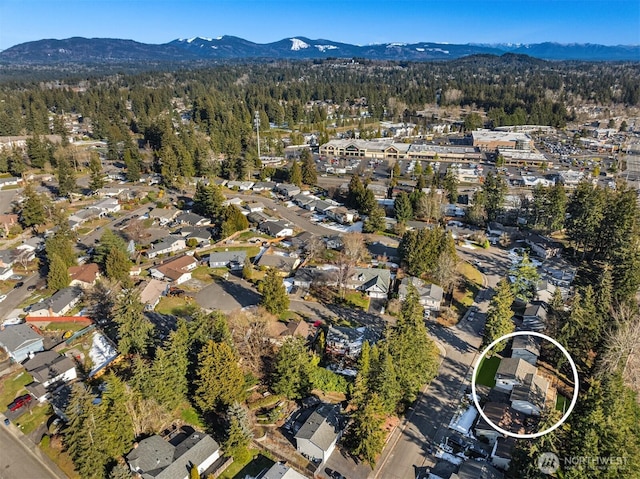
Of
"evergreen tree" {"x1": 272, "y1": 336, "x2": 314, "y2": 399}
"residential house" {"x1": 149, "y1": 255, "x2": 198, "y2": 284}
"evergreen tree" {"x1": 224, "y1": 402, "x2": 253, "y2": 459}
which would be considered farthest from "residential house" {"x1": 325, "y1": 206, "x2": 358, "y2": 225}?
"evergreen tree" {"x1": 224, "y1": 402, "x2": 253, "y2": 459}

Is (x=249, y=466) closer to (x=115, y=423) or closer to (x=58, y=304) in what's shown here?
(x=115, y=423)

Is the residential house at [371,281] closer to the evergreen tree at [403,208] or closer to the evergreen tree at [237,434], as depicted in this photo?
the evergreen tree at [403,208]

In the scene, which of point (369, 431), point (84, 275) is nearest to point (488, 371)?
point (369, 431)

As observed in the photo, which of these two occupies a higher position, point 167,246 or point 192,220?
point 192,220

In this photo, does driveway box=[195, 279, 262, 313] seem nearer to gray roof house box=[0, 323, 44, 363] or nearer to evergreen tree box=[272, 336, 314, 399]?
evergreen tree box=[272, 336, 314, 399]

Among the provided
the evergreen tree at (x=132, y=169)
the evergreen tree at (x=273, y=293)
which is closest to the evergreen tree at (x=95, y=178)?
the evergreen tree at (x=132, y=169)

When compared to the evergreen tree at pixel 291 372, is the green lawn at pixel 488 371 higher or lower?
lower
